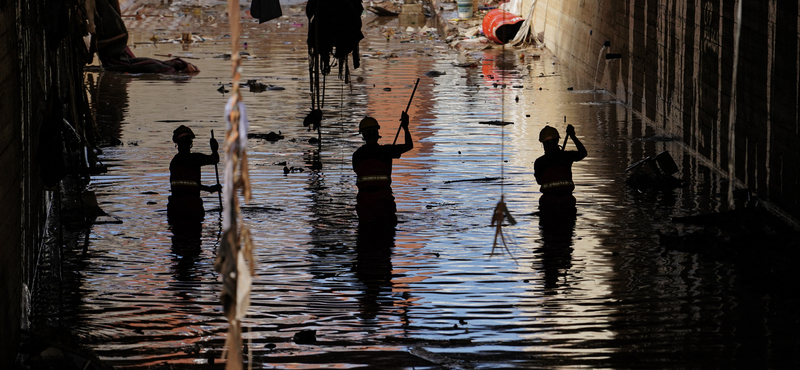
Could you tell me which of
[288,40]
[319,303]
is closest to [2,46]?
[319,303]

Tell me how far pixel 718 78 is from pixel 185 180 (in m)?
6.63

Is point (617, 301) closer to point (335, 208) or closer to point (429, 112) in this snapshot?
point (335, 208)

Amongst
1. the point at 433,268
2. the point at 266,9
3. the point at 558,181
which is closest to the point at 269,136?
the point at 266,9

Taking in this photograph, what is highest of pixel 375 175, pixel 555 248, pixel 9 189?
pixel 9 189

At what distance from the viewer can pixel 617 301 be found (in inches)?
301

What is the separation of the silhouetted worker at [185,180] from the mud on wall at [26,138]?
1.21 m

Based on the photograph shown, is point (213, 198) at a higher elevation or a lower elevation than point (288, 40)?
lower

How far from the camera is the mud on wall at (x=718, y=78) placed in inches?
398

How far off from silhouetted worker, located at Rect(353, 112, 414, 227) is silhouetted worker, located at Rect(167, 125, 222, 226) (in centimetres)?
144

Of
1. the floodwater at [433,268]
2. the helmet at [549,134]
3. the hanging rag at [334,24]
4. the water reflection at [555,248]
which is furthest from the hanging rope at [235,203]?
the hanging rag at [334,24]

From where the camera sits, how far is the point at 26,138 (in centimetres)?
757

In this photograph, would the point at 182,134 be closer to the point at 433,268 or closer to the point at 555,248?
the point at 433,268

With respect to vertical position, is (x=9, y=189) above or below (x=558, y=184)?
above

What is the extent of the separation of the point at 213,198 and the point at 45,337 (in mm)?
5152
